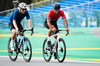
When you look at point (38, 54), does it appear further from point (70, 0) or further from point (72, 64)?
point (70, 0)

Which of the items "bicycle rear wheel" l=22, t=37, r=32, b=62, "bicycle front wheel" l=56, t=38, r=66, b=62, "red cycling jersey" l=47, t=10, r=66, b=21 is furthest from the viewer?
"bicycle rear wheel" l=22, t=37, r=32, b=62

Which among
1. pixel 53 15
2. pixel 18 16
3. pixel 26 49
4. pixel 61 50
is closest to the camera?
pixel 61 50

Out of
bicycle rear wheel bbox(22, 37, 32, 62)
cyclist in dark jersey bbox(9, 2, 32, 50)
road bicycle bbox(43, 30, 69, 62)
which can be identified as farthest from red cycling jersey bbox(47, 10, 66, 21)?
bicycle rear wheel bbox(22, 37, 32, 62)

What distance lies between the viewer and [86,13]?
63.4ft

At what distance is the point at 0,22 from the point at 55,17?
16140 millimetres

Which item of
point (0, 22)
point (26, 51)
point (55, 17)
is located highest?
point (55, 17)

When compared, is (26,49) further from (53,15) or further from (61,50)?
(53,15)

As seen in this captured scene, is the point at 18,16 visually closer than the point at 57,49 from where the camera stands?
No

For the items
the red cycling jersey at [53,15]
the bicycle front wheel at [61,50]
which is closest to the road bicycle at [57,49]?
the bicycle front wheel at [61,50]

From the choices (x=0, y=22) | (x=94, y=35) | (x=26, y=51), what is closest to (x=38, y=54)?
(x=26, y=51)

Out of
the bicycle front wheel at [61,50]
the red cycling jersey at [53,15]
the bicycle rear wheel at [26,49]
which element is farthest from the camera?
the bicycle rear wheel at [26,49]

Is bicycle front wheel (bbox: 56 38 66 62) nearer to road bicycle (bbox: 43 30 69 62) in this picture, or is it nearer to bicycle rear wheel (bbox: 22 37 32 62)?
road bicycle (bbox: 43 30 69 62)

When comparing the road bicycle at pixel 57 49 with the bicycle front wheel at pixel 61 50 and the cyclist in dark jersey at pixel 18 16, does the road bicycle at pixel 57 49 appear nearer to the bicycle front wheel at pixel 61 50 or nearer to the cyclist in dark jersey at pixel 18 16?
the bicycle front wheel at pixel 61 50

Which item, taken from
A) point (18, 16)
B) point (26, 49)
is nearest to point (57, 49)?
point (26, 49)
